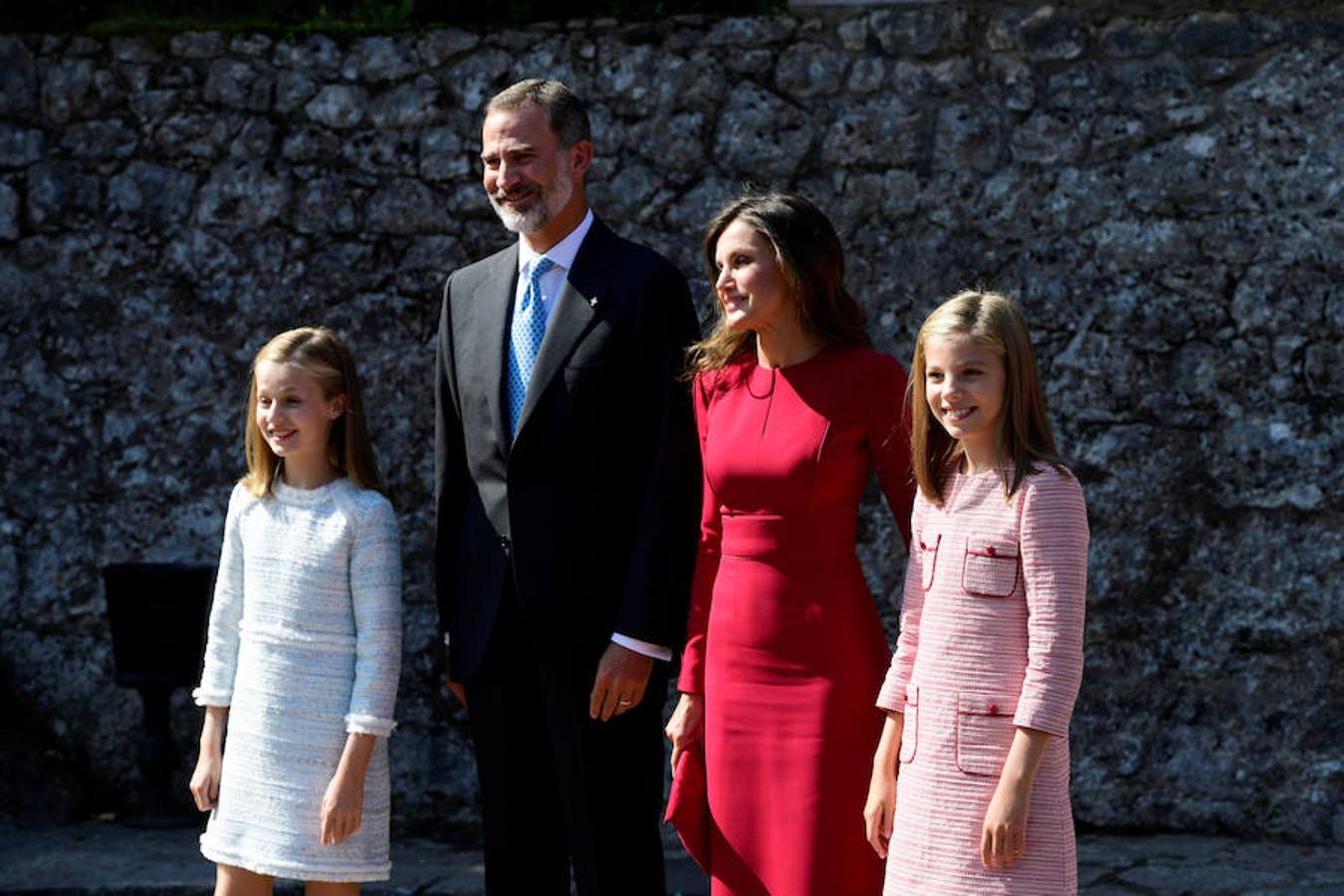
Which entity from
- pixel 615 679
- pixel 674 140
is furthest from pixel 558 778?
pixel 674 140

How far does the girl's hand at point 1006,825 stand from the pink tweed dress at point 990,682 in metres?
0.03

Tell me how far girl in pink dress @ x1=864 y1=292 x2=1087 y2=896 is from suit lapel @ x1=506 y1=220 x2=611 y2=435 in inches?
27.0

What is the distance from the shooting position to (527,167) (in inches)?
125

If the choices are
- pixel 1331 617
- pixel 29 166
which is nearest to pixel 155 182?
pixel 29 166

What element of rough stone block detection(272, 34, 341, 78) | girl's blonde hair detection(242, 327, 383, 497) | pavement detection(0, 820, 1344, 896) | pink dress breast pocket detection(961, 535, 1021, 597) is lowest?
pavement detection(0, 820, 1344, 896)

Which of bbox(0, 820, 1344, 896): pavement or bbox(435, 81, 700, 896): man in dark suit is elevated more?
bbox(435, 81, 700, 896): man in dark suit

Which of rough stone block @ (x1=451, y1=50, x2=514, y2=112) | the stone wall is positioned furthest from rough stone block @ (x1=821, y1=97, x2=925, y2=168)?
rough stone block @ (x1=451, y1=50, x2=514, y2=112)

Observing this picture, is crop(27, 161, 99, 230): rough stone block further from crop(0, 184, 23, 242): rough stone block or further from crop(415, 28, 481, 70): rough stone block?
crop(415, 28, 481, 70): rough stone block

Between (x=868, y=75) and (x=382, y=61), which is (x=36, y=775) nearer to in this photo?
(x=382, y=61)

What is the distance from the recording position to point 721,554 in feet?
9.98

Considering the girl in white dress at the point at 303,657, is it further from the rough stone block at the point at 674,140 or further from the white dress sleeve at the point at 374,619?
the rough stone block at the point at 674,140

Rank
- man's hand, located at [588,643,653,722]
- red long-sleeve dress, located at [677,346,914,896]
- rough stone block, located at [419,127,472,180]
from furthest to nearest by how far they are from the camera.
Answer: rough stone block, located at [419,127,472,180]
man's hand, located at [588,643,653,722]
red long-sleeve dress, located at [677,346,914,896]

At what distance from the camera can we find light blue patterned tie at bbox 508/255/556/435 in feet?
10.5

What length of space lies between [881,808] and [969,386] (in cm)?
72
